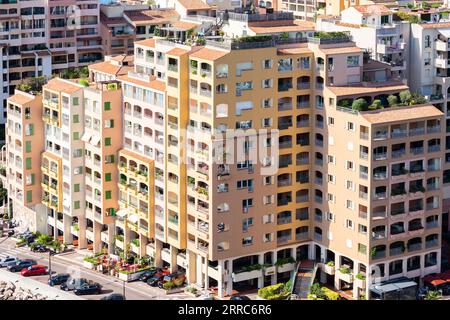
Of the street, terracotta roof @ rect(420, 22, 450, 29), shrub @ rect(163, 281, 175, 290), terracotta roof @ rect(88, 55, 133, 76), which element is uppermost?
terracotta roof @ rect(420, 22, 450, 29)

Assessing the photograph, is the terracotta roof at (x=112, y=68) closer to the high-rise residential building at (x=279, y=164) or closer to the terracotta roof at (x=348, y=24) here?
the high-rise residential building at (x=279, y=164)

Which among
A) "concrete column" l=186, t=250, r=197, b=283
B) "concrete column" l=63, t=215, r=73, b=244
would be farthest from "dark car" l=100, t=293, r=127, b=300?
"concrete column" l=63, t=215, r=73, b=244

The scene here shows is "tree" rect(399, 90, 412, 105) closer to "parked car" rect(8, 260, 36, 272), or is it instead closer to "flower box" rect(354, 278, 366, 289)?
"flower box" rect(354, 278, 366, 289)

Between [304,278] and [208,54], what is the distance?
16080mm

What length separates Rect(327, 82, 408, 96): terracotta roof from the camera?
57469mm

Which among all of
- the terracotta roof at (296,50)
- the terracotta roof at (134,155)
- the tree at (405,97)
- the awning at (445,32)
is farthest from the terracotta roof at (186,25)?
the awning at (445,32)

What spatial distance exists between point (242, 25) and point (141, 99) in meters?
8.77

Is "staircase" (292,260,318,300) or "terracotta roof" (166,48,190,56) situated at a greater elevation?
"terracotta roof" (166,48,190,56)

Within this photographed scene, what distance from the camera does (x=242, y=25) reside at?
204 ft

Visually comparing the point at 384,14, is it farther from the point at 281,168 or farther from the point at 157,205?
the point at 157,205

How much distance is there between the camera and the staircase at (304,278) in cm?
5733

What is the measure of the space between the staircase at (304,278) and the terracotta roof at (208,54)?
15549mm

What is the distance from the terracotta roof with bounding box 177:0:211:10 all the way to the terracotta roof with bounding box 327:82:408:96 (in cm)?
4201
